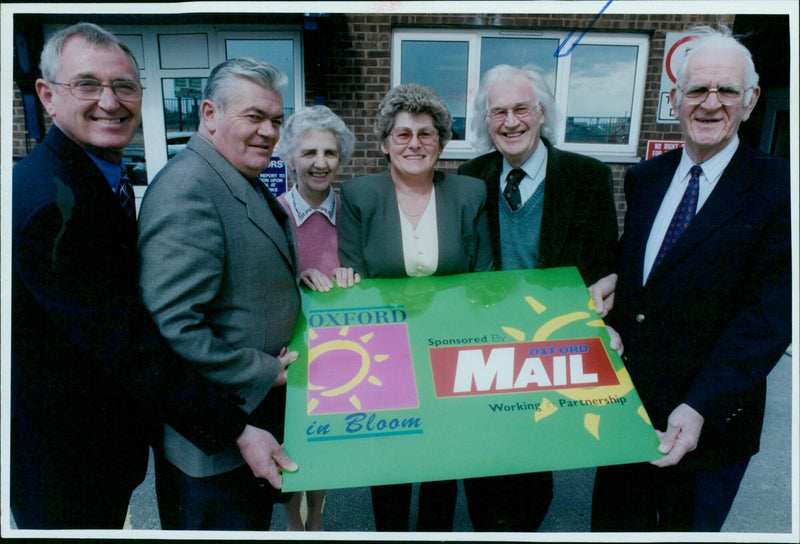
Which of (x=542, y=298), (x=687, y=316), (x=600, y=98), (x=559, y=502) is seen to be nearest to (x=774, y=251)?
(x=687, y=316)

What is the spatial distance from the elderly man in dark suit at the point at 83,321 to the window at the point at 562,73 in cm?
115

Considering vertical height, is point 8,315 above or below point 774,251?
below

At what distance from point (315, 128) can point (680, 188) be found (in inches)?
60.4

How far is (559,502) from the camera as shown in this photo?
2.58 meters

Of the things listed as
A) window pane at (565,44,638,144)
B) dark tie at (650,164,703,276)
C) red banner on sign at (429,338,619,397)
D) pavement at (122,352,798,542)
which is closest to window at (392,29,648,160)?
window pane at (565,44,638,144)

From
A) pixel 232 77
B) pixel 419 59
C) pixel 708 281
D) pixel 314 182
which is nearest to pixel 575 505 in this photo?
pixel 708 281

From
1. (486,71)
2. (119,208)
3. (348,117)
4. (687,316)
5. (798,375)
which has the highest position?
(486,71)

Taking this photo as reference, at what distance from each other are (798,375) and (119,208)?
7.31 feet

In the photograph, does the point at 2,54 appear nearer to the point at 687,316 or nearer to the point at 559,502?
the point at 687,316

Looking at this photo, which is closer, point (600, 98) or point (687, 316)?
point (687, 316)

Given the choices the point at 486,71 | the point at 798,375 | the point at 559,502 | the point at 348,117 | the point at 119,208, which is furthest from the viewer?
the point at 559,502

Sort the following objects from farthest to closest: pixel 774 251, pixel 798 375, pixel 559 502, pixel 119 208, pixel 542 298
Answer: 1. pixel 559 502
2. pixel 542 298
3. pixel 798 375
4. pixel 774 251
5. pixel 119 208

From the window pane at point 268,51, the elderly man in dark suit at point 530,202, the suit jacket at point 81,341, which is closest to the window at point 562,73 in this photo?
the elderly man in dark suit at point 530,202

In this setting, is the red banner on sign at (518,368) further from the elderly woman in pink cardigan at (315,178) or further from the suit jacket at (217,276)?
the elderly woman in pink cardigan at (315,178)
